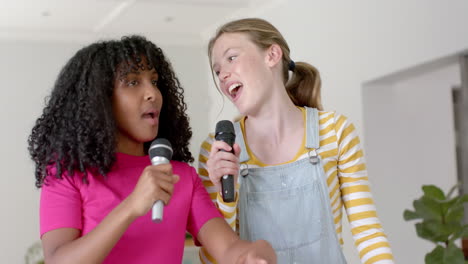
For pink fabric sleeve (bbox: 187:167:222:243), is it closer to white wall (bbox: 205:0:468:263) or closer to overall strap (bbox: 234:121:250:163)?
overall strap (bbox: 234:121:250:163)

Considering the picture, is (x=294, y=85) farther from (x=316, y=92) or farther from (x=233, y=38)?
(x=233, y=38)

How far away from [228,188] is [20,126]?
563cm

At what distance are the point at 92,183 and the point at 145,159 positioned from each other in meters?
0.16

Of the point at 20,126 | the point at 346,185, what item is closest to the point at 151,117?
the point at 346,185

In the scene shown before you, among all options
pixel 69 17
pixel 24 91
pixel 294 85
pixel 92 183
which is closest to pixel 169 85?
pixel 92 183

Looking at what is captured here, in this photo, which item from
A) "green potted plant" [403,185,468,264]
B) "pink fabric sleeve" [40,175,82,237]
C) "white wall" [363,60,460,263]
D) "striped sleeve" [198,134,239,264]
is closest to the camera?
"pink fabric sleeve" [40,175,82,237]

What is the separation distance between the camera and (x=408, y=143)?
196 inches

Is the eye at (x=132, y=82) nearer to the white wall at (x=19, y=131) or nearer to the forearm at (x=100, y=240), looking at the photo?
the forearm at (x=100, y=240)

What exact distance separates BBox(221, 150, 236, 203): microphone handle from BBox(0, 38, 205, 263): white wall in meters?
5.41

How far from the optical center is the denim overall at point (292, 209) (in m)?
1.62

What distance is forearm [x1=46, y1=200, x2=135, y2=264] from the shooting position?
1160 millimetres

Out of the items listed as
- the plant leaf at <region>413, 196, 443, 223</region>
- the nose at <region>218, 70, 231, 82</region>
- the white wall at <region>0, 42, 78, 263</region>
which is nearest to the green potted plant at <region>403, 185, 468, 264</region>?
Result: the plant leaf at <region>413, 196, 443, 223</region>

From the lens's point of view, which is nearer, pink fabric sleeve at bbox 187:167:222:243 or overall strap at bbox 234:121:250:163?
pink fabric sleeve at bbox 187:167:222:243

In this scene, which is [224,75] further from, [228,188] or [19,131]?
[19,131]
